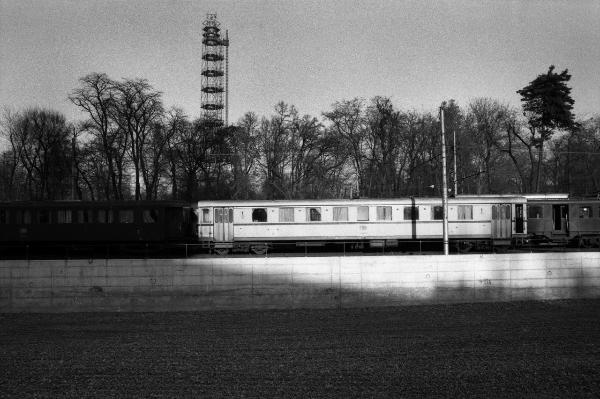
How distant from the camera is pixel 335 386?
8.98m

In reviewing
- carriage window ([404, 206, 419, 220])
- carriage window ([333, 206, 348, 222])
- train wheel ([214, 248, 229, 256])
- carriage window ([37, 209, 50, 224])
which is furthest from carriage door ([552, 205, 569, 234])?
carriage window ([37, 209, 50, 224])

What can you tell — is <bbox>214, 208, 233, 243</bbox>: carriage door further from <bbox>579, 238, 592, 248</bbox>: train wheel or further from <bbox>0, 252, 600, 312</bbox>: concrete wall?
<bbox>579, 238, 592, 248</bbox>: train wheel

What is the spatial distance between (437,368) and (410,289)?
6793 mm

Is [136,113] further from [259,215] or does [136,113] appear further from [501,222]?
[501,222]

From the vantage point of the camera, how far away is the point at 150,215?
92.4 ft

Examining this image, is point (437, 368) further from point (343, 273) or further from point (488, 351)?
point (343, 273)

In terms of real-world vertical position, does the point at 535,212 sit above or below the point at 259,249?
above

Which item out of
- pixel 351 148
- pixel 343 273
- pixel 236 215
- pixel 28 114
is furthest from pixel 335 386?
pixel 28 114

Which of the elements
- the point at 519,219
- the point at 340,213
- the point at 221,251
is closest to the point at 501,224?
the point at 519,219

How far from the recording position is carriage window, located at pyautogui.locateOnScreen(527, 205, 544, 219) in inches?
1212

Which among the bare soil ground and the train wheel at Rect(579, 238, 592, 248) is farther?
the train wheel at Rect(579, 238, 592, 248)

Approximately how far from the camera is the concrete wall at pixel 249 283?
16234mm

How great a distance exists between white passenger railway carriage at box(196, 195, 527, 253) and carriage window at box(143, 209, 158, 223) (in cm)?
253

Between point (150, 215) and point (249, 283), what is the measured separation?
13629 mm
